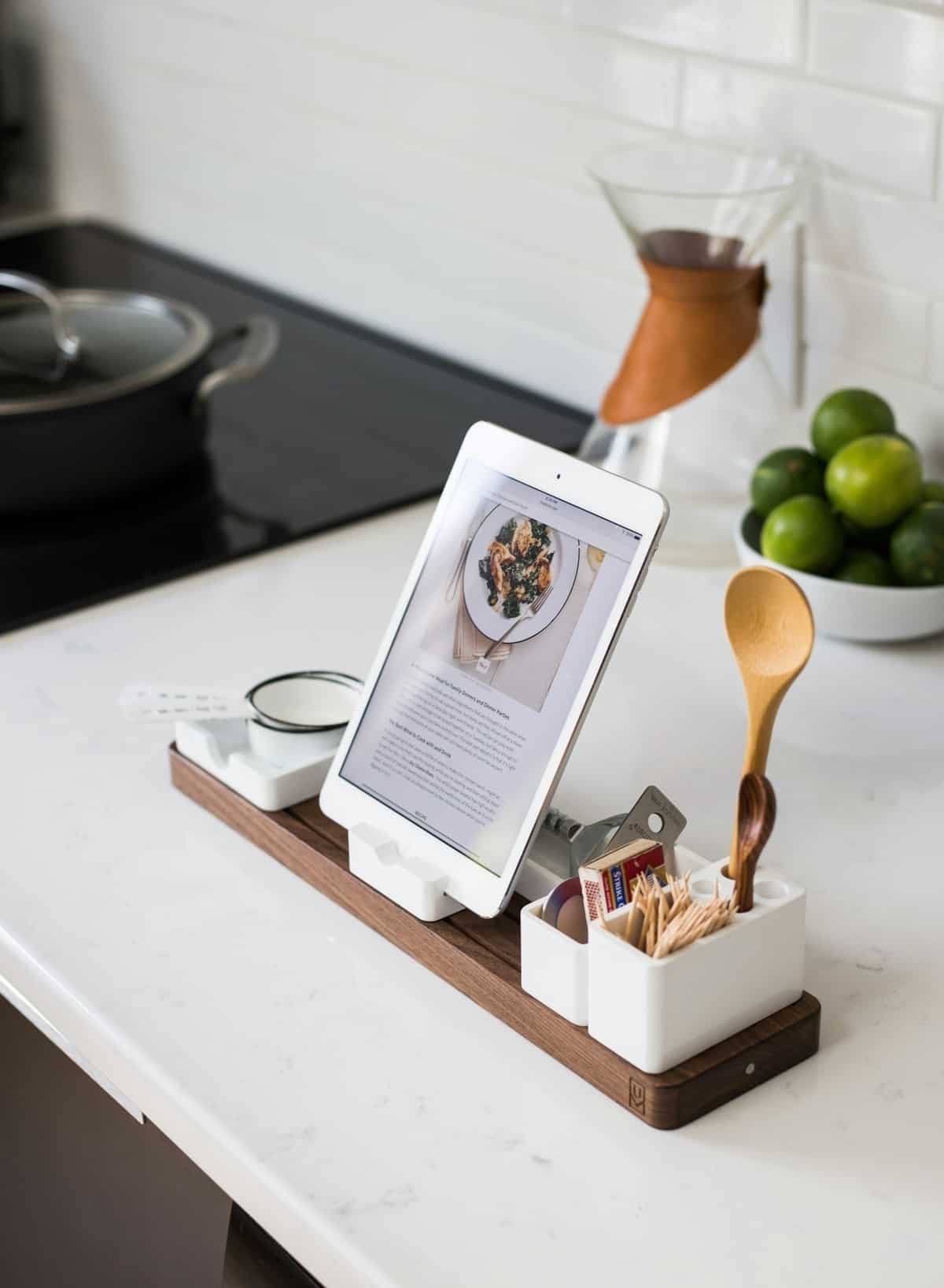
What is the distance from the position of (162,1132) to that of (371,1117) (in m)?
0.15

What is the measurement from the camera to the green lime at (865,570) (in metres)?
1.23

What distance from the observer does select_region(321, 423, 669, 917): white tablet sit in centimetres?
86

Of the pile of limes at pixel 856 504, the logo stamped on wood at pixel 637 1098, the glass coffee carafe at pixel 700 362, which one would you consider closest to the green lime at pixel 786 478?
the pile of limes at pixel 856 504

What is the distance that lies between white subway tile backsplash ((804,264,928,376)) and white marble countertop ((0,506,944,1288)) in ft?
0.91

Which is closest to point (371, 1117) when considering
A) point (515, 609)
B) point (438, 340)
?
point (515, 609)

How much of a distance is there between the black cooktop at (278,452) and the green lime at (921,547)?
48cm

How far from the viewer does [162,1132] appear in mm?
884

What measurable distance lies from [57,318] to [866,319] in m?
0.77

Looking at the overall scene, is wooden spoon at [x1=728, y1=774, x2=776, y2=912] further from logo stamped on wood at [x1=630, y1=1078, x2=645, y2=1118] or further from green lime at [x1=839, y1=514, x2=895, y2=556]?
green lime at [x1=839, y1=514, x2=895, y2=556]

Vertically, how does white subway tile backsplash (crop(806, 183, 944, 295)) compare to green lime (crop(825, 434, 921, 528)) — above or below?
above

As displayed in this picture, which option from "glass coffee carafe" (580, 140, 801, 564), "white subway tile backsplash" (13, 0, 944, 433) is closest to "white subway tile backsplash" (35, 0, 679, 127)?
"white subway tile backsplash" (13, 0, 944, 433)

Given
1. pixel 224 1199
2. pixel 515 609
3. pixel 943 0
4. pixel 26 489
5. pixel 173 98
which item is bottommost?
pixel 224 1199

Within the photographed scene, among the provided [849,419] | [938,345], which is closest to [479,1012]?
Answer: [849,419]

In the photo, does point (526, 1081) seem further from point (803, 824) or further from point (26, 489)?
point (26, 489)
